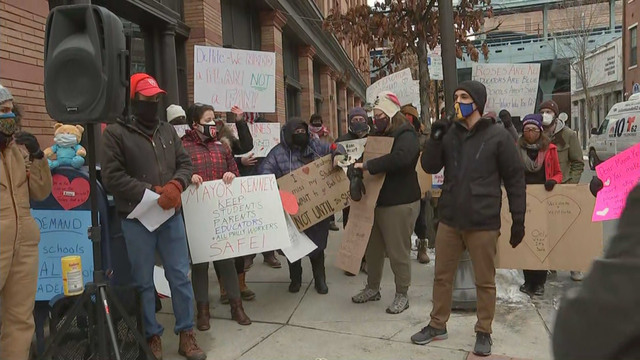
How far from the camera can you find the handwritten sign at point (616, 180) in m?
3.74

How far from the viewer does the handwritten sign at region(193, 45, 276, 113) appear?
541 cm

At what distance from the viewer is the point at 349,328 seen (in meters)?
4.28

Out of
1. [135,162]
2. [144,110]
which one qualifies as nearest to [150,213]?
[135,162]

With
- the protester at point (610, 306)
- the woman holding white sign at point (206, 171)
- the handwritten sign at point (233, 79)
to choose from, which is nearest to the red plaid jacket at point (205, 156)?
the woman holding white sign at point (206, 171)

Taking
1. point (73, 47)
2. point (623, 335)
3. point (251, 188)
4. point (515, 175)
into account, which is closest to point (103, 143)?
point (73, 47)

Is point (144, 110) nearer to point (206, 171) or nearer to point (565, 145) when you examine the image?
point (206, 171)

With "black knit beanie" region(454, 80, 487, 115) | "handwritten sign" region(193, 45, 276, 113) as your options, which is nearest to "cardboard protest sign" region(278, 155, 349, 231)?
"handwritten sign" region(193, 45, 276, 113)

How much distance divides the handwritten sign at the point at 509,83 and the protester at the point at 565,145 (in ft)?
1.58

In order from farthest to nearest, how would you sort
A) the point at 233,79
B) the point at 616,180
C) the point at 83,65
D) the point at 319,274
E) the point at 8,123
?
the point at 233,79
the point at 319,274
the point at 616,180
the point at 8,123
the point at 83,65

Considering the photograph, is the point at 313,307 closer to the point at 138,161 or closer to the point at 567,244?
the point at 138,161

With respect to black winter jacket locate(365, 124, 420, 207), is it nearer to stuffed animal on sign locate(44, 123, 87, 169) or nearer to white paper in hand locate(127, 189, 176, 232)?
white paper in hand locate(127, 189, 176, 232)

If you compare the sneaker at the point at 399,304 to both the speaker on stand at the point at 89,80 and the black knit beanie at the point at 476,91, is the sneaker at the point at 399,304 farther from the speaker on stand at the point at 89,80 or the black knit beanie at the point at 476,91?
the speaker on stand at the point at 89,80

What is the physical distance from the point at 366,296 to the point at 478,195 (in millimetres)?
1835

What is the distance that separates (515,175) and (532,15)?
67521 millimetres
